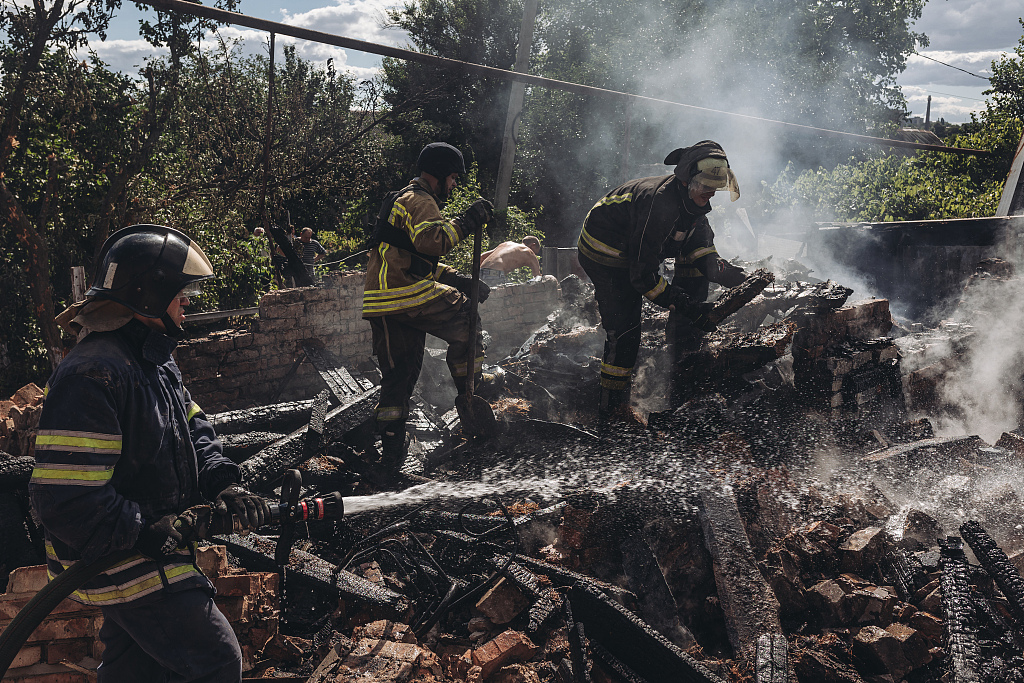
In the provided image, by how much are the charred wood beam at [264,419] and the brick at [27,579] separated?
2.21 metres

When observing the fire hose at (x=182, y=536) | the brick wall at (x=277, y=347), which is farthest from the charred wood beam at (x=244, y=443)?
the fire hose at (x=182, y=536)

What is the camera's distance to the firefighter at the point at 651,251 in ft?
15.5

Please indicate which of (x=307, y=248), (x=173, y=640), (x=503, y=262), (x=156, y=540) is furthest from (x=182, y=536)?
(x=307, y=248)

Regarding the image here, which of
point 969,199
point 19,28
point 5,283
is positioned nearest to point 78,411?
point 19,28

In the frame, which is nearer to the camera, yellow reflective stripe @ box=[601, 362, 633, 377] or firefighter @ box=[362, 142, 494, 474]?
firefighter @ box=[362, 142, 494, 474]

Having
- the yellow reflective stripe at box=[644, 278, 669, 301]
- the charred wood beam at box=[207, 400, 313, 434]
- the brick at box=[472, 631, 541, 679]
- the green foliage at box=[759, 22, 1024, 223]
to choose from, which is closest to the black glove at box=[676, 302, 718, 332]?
the yellow reflective stripe at box=[644, 278, 669, 301]

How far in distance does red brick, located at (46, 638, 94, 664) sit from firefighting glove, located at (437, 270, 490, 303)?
314 centimetres

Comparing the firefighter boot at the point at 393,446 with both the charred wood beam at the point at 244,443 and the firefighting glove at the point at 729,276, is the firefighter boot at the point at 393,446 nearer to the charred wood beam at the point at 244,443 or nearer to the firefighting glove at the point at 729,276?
the charred wood beam at the point at 244,443

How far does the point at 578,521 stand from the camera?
3.63m

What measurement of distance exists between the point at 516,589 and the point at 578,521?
669 mm

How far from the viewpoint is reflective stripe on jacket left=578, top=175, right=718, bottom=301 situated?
475 centimetres

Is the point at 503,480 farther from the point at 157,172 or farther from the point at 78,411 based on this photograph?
the point at 157,172

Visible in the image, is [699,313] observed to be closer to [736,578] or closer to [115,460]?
[736,578]

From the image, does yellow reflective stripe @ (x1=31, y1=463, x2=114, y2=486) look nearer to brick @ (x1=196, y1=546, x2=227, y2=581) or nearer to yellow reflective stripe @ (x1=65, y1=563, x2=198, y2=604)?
yellow reflective stripe @ (x1=65, y1=563, x2=198, y2=604)
